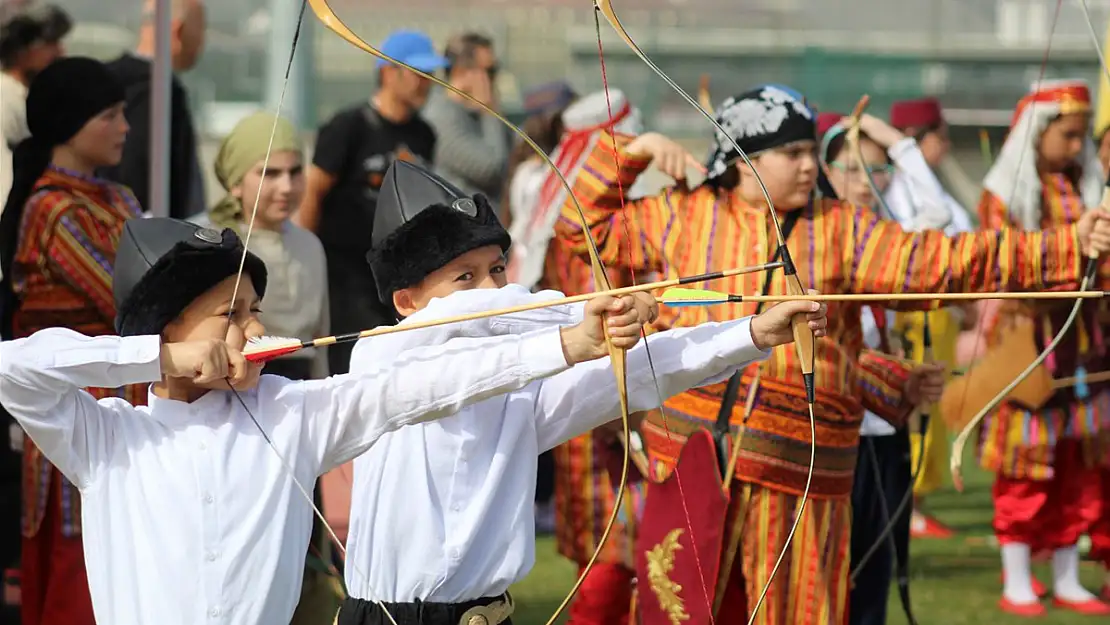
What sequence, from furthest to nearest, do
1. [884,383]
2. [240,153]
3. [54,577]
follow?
[240,153]
[54,577]
[884,383]

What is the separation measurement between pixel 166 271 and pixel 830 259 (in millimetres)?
1653

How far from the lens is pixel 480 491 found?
3361mm

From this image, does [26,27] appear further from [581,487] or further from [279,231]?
[581,487]

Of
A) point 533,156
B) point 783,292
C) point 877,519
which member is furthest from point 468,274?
point 533,156

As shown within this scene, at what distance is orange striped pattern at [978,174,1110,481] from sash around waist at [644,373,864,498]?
2234mm

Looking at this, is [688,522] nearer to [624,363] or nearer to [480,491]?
[480,491]

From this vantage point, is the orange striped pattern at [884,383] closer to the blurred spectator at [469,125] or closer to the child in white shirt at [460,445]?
the child in white shirt at [460,445]

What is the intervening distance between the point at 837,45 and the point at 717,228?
1073cm

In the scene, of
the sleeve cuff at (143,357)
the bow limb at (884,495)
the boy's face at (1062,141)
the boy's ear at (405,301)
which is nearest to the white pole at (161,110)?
the boy's ear at (405,301)

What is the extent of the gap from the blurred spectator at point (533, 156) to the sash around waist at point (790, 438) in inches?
115

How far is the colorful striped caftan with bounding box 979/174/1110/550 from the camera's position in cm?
618

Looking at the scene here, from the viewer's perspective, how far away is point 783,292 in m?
4.04

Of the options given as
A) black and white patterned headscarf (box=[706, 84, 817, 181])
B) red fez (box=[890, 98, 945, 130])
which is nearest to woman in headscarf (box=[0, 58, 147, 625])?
black and white patterned headscarf (box=[706, 84, 817, 181])

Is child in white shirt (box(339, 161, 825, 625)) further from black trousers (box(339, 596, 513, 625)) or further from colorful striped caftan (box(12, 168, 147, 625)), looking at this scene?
colorful striped caftan (box(12, 168, 147, 625))
